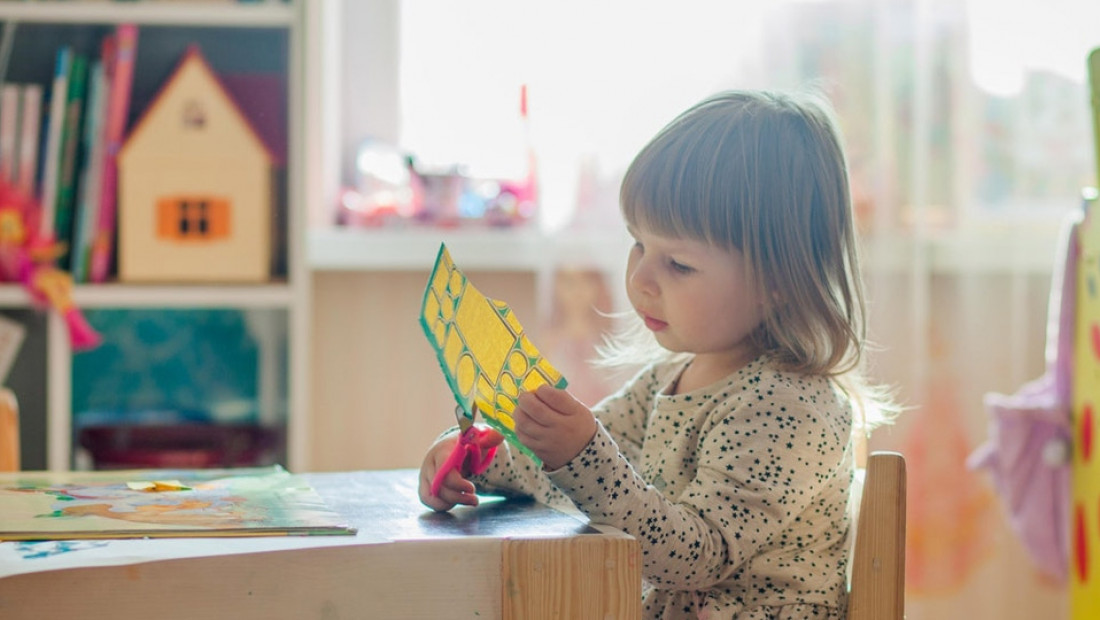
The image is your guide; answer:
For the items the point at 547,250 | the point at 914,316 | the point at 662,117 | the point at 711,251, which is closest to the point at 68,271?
the point at 547,250

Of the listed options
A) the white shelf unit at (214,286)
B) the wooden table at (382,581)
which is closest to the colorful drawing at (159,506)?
the wooden table at (382,581)

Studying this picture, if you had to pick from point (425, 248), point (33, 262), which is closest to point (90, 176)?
point (33, 262)

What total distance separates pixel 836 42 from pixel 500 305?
4.87 feet

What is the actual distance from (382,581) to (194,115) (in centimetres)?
128

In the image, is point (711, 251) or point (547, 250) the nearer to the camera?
point (711, 251)

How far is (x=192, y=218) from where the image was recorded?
71.8 inches

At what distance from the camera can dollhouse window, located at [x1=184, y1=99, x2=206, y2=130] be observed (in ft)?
5.97

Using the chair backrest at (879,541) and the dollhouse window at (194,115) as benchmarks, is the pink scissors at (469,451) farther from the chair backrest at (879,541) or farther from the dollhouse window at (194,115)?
the dollhouse window at (194,115)

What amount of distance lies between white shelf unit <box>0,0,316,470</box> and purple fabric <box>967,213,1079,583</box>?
986 millimetres

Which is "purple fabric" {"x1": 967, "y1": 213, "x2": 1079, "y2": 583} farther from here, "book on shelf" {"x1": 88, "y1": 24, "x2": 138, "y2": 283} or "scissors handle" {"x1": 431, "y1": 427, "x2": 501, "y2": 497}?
"book on shelf" {"x1": 88, "y1": 24, "x2": 138, "y2": 283}

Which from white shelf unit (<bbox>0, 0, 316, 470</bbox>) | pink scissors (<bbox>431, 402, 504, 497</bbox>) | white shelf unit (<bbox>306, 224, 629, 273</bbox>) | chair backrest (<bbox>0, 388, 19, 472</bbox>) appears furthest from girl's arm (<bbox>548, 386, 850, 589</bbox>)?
white shelf unit (<bbox>306, 224, 629, 273</bbox>)

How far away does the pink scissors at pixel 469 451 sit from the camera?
877 mm

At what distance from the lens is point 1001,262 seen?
6.91 feet

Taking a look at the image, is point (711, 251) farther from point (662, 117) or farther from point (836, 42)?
point (836, 42)
